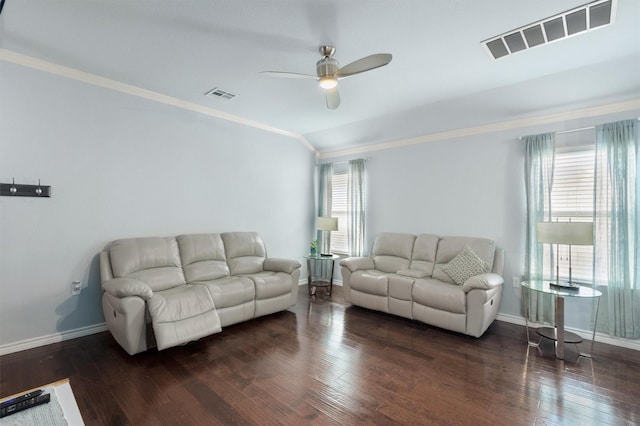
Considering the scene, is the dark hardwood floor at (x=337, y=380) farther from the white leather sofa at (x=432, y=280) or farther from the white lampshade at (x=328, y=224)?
the white lampshade at (x=328, y=224)

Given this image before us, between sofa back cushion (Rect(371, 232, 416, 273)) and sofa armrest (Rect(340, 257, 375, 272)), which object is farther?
sofa back cushion (Rect(371, 232, 416, 273))

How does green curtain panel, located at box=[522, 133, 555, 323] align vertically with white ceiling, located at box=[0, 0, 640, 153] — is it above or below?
below

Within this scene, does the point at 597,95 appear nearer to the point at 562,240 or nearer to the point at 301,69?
the point at 562,240

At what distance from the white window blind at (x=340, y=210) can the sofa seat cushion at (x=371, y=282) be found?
4.64ft

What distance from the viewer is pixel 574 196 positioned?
3.40 m

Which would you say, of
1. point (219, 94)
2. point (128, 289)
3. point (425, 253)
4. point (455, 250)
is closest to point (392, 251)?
point (425, 253)

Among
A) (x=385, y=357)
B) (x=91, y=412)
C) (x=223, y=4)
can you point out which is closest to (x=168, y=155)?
(x=223, y=4)

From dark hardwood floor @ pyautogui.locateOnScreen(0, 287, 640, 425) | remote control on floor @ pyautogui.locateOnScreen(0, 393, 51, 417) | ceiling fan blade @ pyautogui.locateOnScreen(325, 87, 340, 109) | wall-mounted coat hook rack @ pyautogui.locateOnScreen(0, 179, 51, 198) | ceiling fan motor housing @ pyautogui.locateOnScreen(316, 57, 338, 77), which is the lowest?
dark hardwood floor @ pyautogui.locateOnScreen(0, 287, 640, 425)

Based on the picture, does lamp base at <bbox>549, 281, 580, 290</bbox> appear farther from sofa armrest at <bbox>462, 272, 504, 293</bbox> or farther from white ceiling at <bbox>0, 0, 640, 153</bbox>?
white ceiling at <bbox>0, 0, 640, 153</bbox>

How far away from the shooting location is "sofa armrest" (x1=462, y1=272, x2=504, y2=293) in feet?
10.2

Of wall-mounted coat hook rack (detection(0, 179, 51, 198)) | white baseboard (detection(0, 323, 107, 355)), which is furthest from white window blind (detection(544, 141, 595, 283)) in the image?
wall-mounted coat hook rack (detection(0, 179, 51, 198))

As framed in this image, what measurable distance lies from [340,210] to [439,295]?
2697 millimetres

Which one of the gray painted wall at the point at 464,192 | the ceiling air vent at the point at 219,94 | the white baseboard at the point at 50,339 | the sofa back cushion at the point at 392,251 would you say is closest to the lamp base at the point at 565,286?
the gray painted wall at the point at 464,192

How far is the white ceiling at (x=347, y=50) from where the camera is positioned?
2180mm
